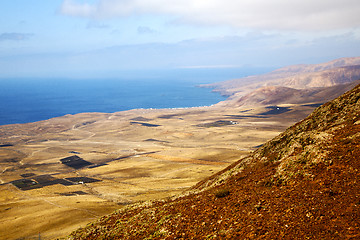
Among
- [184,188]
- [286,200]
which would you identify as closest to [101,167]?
[184,188]

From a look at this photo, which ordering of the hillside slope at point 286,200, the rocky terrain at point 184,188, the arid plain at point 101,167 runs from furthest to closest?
the arid plain at point 101,167 < the rocky terrain at point 184,188 < the hillside slope at point 286,200

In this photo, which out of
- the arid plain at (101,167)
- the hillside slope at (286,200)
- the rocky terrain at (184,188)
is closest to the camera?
the hillside slope at (286,200)

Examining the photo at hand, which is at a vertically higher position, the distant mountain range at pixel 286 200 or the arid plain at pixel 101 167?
the distant mountain range at pixel 286 200

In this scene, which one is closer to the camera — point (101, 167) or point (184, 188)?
point (184, 188)

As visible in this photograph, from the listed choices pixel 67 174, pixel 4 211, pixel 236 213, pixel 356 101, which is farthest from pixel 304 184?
pixel 67 174

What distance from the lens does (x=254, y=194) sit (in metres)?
20.3

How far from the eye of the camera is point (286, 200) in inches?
695

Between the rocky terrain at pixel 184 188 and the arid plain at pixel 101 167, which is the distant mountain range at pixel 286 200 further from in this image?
the arid plain at pixel 101 167

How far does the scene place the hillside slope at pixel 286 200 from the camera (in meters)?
15.0

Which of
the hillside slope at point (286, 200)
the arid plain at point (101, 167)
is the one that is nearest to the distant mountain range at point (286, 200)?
the hillside slope at point (286, 200)

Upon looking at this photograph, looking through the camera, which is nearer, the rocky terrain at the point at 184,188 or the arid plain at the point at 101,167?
the rocky terrain at the point at 184,188

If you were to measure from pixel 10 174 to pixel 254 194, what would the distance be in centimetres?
10412

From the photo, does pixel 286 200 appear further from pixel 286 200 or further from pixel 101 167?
pixel 101 167

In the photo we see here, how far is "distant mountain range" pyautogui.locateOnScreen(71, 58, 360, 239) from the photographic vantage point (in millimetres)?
14977
